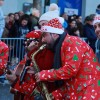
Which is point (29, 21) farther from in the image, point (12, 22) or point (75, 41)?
point (75, 41)

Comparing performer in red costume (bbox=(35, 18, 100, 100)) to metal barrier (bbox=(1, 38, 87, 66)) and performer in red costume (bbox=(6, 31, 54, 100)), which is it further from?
metal barrier (bbox=(1, 38, 87, 66))

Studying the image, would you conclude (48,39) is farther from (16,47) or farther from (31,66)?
(16,47)

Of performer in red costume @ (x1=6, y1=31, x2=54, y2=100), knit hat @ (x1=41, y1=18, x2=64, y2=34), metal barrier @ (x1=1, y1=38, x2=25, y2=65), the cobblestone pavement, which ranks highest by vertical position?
knit hat @ (x1=41, y1=18, x2=64, y2=34)

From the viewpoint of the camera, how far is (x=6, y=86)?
10625 millimetres

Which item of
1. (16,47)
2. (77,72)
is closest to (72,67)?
(77,72)

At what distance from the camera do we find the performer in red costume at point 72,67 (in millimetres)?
5219

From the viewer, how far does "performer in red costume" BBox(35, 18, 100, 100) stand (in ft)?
17.1

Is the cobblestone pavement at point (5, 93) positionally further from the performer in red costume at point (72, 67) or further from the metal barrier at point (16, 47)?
the performer in red costume at point (72, 67)

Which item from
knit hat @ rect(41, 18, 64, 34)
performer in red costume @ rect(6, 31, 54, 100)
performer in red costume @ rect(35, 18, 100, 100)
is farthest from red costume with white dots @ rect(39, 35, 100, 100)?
performer in red costume @ rect(6, 31, 54, 100)

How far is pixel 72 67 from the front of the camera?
17.0 ft

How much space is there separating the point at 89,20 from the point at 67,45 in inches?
261

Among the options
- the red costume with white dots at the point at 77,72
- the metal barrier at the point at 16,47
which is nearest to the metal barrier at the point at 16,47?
the metal barrier at the point at 16,47

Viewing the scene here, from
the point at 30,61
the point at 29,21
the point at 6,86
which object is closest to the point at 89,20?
the point at 29,21

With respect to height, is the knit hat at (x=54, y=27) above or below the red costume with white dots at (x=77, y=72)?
above
